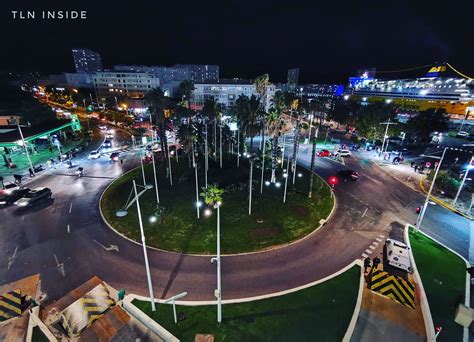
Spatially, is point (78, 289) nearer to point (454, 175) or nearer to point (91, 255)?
point (91, 255)

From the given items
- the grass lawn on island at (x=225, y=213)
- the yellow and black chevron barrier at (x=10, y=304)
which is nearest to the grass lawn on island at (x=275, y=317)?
the grass lawn on island at (x=225, y=213)

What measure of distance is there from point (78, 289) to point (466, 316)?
3129 cm

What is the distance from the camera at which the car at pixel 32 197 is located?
109 ft

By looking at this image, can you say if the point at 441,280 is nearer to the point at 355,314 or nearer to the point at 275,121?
the point at 355,314

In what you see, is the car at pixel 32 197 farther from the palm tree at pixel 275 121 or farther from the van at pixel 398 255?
the van at pixel 398 255

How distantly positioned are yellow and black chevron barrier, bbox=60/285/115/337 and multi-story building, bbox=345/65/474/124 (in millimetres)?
106431

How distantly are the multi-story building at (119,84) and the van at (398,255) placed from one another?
13108 centimetres

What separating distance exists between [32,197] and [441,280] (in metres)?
51.5

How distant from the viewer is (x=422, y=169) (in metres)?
Result: 48.0

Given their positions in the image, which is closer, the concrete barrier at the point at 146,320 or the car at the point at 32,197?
the concrete barrier at the point at 146,320

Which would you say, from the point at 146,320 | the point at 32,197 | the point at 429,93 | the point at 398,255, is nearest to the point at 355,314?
the point at 398,255

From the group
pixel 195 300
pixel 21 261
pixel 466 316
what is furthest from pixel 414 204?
pixel 21 261

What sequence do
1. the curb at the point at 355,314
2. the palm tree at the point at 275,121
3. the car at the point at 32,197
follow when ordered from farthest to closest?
the palm tree at the point at 275,121 < the car at the point at 32,197 < the curb at the point at 355,314

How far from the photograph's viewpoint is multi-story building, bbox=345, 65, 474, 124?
87812mm
